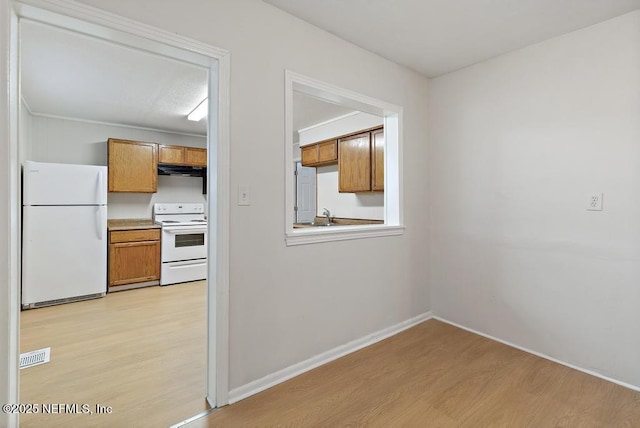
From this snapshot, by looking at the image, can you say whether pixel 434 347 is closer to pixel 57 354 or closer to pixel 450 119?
pixel 450 119

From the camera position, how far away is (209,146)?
6.39 feet

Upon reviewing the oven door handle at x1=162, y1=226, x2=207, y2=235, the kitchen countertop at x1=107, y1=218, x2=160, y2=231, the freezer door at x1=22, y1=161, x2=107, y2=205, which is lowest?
the oven door handle at x1=162, y1=226, x2=207, y2=235

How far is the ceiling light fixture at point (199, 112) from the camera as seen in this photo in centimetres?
392

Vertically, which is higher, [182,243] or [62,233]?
[62,233]

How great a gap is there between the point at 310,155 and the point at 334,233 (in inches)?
108

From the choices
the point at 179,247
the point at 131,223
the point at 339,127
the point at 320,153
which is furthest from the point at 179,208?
the point at 339,127

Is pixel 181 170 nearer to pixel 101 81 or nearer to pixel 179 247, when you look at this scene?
pixel 179 247

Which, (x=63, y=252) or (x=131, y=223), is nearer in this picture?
(x=63, y=252)

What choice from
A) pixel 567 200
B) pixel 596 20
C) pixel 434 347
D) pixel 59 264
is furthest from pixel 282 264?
pixel 59 264

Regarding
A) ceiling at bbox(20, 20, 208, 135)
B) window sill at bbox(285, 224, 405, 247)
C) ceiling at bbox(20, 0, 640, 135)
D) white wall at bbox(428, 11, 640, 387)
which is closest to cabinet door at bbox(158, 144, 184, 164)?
ceiling at bbox(20, 20, 208, 135)

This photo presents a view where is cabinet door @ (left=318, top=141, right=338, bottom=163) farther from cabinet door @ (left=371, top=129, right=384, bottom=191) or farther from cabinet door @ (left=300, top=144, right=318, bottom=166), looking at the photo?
cabinet door @ (left=371, top=129, right=384, bottom=191)

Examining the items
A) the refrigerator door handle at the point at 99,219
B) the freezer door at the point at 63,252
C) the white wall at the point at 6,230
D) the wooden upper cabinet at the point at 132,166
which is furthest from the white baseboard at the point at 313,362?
the wooden upper cabinet at the point at 132,166

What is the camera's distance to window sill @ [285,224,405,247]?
226 centimetres

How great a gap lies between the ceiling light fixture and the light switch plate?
2.39 metres
